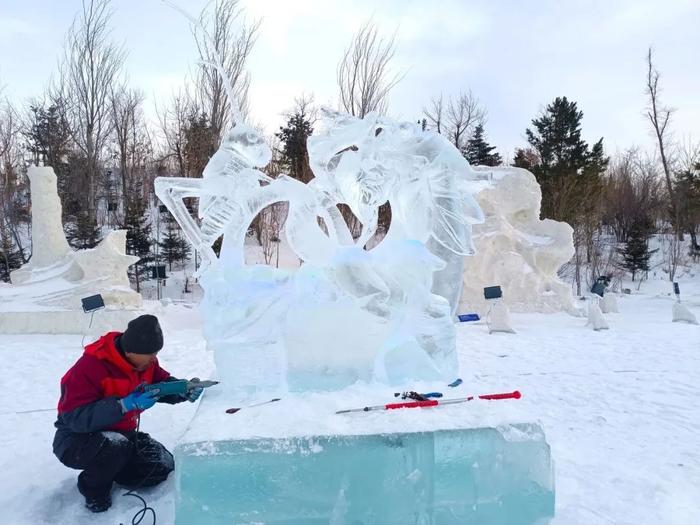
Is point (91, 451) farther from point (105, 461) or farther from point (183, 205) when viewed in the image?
point (183, 205)

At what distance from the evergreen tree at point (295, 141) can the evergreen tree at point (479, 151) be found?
21.5 ft

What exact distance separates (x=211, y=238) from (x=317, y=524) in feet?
5.71

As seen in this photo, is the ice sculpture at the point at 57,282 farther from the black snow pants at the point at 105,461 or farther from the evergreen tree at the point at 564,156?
the evergreen tree at the point at 564,156

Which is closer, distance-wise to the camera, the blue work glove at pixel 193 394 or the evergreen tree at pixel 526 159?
the blue work glove at pixel 193 394

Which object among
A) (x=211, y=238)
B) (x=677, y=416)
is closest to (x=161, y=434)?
(x=211, y=238)

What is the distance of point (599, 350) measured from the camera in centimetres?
617

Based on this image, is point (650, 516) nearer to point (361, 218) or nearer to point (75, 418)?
point (361, 218)

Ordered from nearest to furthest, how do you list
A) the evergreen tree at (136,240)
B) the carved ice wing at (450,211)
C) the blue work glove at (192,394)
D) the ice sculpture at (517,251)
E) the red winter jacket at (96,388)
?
the red winter jacket at (96,388)
the blue work glove at (192,394)
the carved ice wing at (450,211)
the ice sculpture at (517,251)
the evergreen tree at (136,240)

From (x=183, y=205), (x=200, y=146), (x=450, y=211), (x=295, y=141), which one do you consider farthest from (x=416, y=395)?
(x=295, y=141)

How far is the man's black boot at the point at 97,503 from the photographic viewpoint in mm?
2385

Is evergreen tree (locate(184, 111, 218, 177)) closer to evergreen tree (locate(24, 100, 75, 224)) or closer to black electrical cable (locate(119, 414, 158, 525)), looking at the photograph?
evergreen tree (locate(24, 100, 75, 224))

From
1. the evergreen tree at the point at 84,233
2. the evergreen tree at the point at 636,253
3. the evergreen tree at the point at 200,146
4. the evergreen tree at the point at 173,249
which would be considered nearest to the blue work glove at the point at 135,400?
the evergreen tree at the point at 200,146

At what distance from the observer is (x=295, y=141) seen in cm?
1580

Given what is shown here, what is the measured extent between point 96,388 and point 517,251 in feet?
28.6
